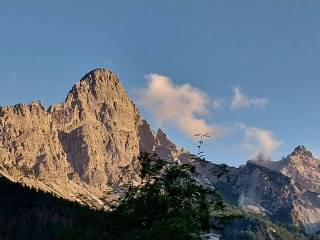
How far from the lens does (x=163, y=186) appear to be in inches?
1193

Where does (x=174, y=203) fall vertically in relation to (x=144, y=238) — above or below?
above

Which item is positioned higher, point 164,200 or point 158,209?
point 164,200

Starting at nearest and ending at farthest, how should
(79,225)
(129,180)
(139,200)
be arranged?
(79,225), (139,200), (129,180)

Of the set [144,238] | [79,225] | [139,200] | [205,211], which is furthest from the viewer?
[139,200]

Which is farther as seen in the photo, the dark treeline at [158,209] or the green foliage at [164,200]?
the green foliage at [164,200]

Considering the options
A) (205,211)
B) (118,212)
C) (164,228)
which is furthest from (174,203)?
(164,228)

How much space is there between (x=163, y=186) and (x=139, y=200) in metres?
1.53

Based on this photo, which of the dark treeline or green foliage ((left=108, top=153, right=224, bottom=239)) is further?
Answer: green foliage ((left=108, top=153, right=224, bottom=239))

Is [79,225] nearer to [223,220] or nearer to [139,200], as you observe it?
[139,200]

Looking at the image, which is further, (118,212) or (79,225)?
(118,212)

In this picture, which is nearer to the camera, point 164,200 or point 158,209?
point 164,200

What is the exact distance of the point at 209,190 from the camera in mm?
30703

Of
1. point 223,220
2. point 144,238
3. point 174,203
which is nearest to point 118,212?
point 174,203

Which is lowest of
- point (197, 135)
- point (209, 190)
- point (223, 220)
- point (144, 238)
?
point (144, 238)
